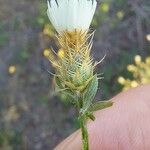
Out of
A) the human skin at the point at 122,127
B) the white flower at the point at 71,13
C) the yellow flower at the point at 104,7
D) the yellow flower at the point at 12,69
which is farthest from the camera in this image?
the yellow flower at the point at 12,69

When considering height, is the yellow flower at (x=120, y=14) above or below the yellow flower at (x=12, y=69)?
above

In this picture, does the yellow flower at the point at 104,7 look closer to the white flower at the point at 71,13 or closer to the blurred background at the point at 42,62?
the blurred background at the point at 42,62

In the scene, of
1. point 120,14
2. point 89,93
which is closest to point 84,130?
point 89,93

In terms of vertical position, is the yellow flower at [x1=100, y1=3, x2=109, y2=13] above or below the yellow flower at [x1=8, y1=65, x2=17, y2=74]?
above

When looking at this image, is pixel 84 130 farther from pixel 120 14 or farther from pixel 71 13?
pixel 120 14

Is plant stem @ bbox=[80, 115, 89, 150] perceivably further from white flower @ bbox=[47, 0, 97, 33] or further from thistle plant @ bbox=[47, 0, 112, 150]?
white flower @ bbox=[47, 0, 97, 33]

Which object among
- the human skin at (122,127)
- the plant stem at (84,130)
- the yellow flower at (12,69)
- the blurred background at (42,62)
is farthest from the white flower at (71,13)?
Result: the yellow flower at (12,69)

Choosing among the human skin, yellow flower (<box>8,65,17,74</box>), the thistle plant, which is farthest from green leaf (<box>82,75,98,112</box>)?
yellow flower (<box>8,65,17,74</box>)
